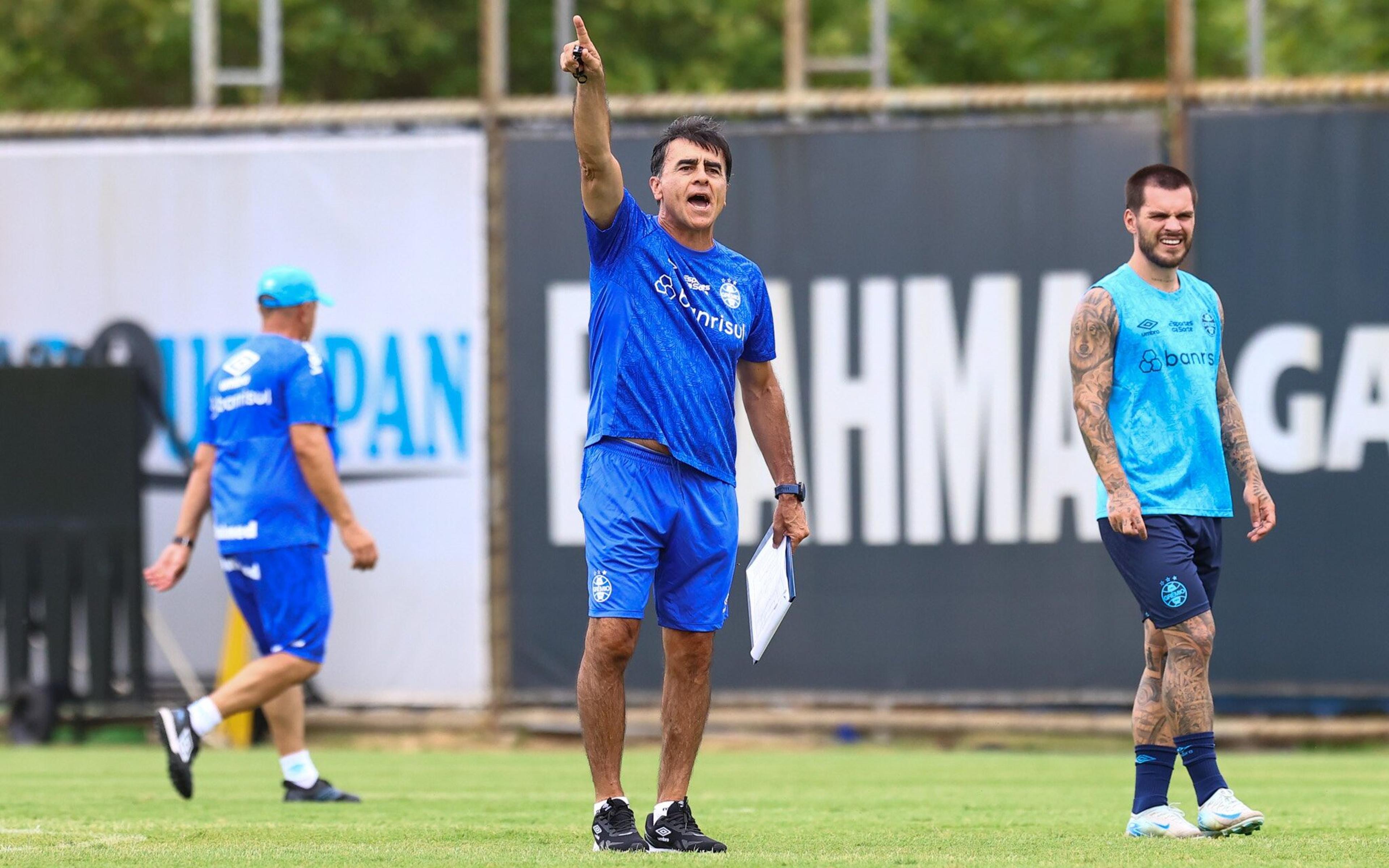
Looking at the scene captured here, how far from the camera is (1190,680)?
6336 millimetres

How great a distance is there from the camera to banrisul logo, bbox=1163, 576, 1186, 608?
20.7ft

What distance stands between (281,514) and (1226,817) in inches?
157

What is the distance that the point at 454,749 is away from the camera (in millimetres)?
12227

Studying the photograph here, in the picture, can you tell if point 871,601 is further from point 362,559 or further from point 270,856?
point 270,856

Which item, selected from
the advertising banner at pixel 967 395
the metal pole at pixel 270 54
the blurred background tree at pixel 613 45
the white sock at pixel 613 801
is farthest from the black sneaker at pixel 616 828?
the blurred background tree at pixel 613 45

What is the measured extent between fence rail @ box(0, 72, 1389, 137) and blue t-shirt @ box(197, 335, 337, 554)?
420 cm

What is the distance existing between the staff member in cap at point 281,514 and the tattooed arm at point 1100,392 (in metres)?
3.13

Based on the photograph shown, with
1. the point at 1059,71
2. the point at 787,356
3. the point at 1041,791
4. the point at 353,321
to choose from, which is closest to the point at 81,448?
the point at 353,321

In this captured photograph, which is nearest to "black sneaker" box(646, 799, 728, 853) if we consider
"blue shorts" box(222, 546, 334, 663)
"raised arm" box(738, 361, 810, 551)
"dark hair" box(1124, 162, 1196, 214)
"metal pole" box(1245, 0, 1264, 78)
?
"raised arm" box(738, 361, 810, 551)

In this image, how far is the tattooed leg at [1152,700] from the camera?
255 inches

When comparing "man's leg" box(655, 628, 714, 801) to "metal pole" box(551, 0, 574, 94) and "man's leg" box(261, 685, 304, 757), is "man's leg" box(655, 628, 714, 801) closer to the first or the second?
"man's leg" box(261, 685, 304, 757)

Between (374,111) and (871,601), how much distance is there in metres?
4.15

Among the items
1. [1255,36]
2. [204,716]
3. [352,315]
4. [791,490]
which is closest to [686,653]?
[791,490]

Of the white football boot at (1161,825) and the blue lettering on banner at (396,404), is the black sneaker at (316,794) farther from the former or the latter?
the blue lettering on banner at (396,404)
